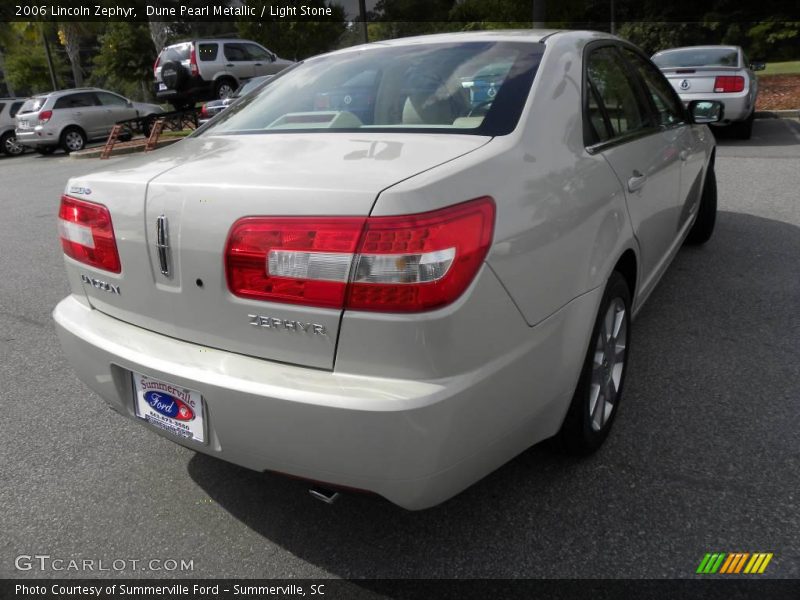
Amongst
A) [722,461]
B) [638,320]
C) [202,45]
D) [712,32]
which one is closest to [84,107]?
[202,45]

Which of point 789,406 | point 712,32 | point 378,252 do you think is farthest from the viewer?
point 712,32

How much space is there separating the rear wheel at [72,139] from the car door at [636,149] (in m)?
17.6

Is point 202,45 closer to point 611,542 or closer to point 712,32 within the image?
point 611,542

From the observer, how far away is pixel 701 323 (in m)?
3.71

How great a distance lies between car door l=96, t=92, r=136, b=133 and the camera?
60.4 ft

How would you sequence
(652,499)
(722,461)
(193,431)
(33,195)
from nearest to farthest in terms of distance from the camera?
1. (193,431)
2. (652,499)
3. (722,461)
4. (33,195)

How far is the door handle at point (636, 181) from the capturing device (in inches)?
101

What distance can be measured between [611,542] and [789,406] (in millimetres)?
1263

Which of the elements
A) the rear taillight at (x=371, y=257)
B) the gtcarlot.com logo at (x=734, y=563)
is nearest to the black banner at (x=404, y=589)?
the gtcarlot.com logo at (x=734, y=563)

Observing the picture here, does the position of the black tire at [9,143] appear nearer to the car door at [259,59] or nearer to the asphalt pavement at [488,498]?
the car door at [259,59]

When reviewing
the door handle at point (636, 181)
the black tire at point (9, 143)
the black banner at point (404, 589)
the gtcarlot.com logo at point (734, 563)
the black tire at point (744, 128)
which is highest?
the door handle at point (636, 181)

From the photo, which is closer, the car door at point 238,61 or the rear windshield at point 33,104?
the rear windshield at point 33,104

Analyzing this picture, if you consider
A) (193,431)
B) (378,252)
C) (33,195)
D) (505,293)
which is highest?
(378,252)

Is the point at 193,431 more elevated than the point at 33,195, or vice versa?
the point at 193,431
